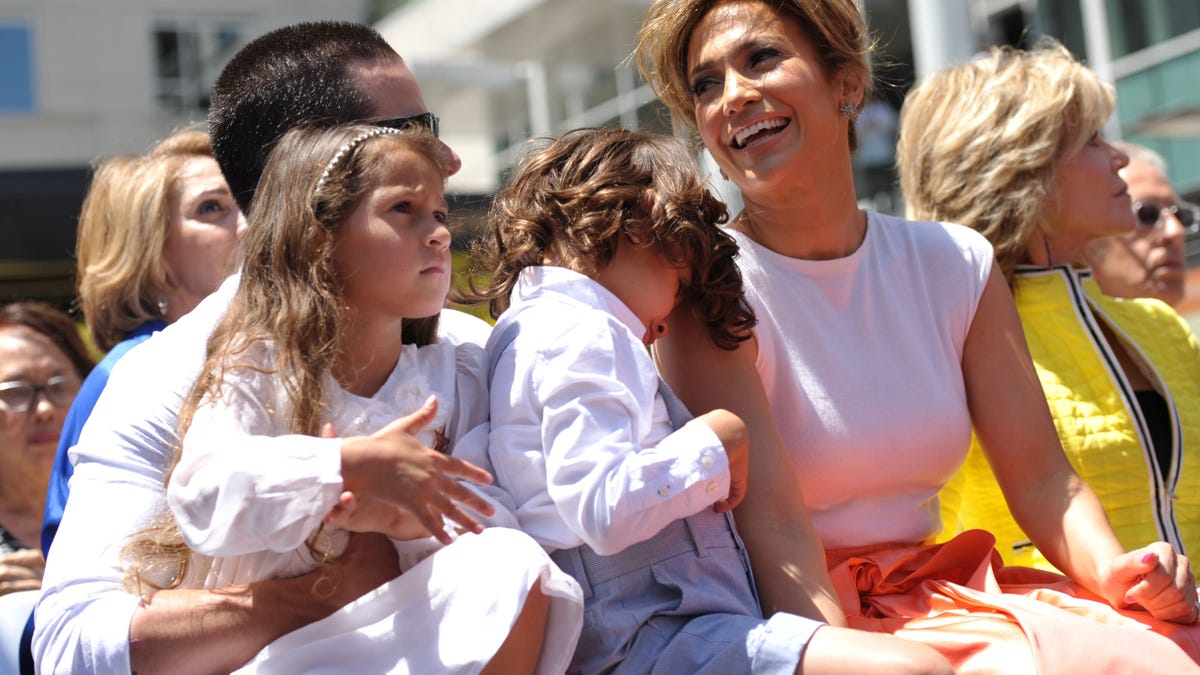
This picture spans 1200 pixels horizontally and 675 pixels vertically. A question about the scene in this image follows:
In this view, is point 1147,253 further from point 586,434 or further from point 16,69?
point 16,69

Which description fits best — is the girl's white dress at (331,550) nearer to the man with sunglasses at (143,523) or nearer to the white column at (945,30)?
the man with sunglasses at (143,523)

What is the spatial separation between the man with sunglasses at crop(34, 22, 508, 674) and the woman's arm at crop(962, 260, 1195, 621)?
1056 millimetres

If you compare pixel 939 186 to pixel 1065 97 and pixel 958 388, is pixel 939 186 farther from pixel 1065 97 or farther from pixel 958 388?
pixel 958 388

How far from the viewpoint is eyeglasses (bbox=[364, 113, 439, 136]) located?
242 cm

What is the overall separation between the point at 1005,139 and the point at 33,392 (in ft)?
9.51

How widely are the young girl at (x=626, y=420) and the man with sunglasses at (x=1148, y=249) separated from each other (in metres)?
2.76

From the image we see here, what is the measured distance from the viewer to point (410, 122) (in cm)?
244

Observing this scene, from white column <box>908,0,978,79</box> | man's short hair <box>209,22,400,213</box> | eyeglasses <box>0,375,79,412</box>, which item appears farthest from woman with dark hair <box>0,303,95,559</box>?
white column <box>908,0,978,79</box>

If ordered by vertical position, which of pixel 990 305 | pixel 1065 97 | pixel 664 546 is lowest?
pixel 664 546

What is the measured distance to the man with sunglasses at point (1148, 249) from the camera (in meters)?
4.76

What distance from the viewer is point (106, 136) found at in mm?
22609

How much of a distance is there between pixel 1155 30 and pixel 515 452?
40.7ft

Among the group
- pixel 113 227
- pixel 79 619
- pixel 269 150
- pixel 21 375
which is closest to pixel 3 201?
pixel 21 375

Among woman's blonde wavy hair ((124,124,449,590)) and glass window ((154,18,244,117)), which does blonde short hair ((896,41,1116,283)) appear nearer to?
woman's blonde wavy hair ((124,124,449,590))
